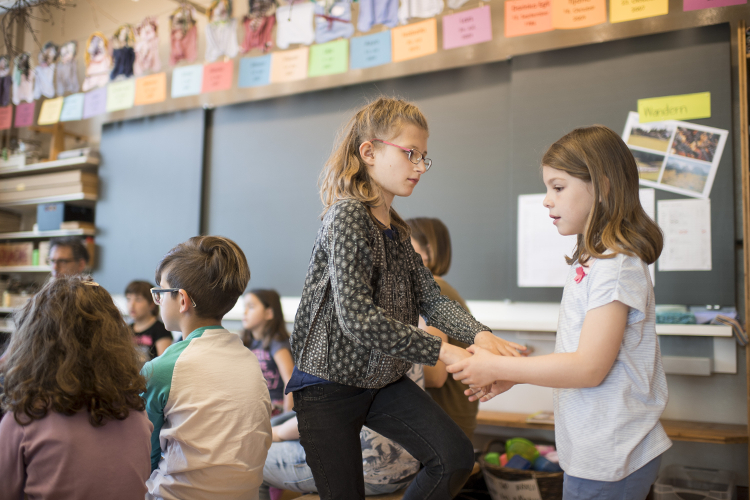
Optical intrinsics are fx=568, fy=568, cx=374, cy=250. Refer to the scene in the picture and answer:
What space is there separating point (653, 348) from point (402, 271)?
1.90 feet

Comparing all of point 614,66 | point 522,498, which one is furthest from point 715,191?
point 522,498

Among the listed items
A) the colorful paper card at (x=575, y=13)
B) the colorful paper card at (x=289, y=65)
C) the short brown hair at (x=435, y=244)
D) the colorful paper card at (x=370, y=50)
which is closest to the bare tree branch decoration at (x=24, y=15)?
the colorful paper card at (x=289, y=65)

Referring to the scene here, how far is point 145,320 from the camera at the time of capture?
302 cm

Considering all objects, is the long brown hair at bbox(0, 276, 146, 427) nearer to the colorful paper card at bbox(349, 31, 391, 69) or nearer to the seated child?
the seated child

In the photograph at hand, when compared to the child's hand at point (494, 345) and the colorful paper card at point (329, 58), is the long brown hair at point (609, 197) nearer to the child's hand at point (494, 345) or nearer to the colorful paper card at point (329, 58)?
the child's hand at point (494, 345)

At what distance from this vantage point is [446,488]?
4.22ft

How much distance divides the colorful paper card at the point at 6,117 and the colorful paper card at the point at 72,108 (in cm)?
60

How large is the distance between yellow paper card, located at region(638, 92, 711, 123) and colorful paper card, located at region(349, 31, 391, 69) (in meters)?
1.24

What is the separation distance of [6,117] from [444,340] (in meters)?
3.89

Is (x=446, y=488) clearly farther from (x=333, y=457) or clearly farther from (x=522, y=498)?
(x=522, y=498)

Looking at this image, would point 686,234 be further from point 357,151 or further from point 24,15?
point 24,15

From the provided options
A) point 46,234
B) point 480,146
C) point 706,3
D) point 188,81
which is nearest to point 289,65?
point 188,81

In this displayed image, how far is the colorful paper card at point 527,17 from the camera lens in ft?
8.34

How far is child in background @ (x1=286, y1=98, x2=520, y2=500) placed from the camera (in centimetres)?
118
